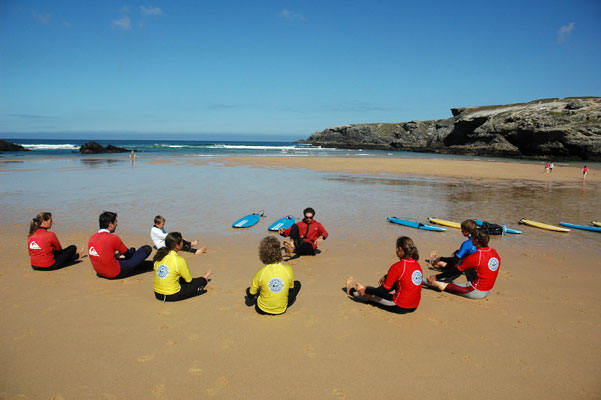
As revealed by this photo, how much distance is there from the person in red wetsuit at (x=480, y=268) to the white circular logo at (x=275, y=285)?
271 centimetres

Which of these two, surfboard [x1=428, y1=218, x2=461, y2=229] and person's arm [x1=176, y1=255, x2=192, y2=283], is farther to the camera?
surfboard [x1=428, y1=218, x2=461, y2=229]

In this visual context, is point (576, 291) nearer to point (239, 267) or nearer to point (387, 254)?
point (387, 254)

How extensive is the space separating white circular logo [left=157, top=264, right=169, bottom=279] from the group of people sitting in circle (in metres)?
0.01

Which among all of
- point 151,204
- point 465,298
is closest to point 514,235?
point 465,298

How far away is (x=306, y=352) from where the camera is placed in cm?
394

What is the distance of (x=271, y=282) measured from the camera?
463cm

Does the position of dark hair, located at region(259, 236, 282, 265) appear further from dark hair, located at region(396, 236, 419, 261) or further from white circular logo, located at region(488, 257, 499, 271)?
white circular logo, located at region(488, 257, 499, 271)

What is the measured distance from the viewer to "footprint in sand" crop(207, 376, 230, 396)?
10.8ft

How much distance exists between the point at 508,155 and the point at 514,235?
203ft

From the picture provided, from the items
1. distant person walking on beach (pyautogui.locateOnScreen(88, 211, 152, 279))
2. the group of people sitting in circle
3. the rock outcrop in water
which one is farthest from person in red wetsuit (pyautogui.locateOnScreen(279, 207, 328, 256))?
the rock outcrop in water

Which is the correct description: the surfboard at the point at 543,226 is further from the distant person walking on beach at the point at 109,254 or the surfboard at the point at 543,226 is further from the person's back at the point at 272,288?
the distant person walking on beach at the point at 109,254

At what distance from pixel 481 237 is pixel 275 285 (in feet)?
10.6

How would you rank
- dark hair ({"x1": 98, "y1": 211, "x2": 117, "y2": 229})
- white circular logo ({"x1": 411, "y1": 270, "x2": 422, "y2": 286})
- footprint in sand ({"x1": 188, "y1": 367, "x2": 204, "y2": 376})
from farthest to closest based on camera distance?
dark hair ({"x1": 98, "y1": 211, "x2": 117, "y2": 229}) → white circular logo ({"x1": 411, "y1": 270, "x2": 422, "y2": 286}) → footprint in sand ({"x1": 188, "y1": 367, "x2": 204, "y2": 376})

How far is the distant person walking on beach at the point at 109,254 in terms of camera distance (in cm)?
569
